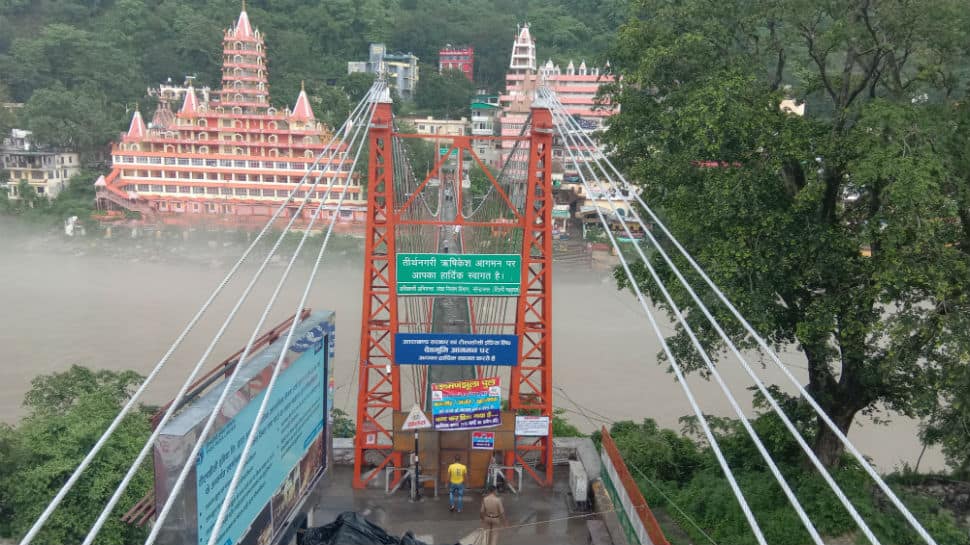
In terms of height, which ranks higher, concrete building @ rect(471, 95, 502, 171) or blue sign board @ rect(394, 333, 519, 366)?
concrete building @ rect(471, 95, 502, 171)

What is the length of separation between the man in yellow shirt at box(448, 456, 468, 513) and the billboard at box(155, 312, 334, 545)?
1.28m

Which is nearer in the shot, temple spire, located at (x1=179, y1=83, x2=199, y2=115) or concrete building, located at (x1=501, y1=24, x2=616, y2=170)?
temple spire, located at (x1=179, y1=83, x2=199, y2=115)

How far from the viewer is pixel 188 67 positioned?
4403cm

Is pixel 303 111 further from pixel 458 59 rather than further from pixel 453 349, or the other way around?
pixel 453 349

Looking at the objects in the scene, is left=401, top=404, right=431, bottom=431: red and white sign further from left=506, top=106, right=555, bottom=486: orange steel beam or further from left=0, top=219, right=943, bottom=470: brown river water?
left=0, top=219, right=943, bottom=470: brown river water

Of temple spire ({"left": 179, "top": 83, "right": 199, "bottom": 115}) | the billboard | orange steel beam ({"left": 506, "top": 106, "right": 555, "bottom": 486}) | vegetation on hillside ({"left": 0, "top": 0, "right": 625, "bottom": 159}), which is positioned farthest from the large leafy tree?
vegetation on hillside ({"left": 0, "top": 0, "right": 625, "bottom": 159})

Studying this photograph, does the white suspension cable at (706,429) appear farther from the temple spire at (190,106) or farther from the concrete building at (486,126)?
the concrete building at (486,126)

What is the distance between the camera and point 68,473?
9.20m

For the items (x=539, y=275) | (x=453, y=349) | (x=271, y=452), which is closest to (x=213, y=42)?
(x=539, y=275)

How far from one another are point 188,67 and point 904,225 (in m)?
45.1

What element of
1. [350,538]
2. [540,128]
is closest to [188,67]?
[540,128]

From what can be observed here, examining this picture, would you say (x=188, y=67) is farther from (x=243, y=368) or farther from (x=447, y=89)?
(x=243, y=368)

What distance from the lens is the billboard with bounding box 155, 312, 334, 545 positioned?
3.78 metres

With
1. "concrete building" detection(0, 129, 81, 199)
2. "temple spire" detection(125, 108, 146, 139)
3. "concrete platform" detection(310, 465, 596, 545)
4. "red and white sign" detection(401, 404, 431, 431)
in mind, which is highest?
"temple spire" detection(125, 108, 146, 139)
